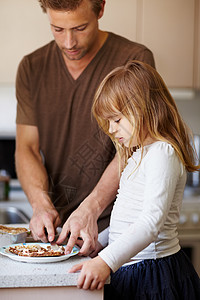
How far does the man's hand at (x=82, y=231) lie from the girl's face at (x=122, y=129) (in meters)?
0.21

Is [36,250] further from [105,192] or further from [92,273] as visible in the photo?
[105,192]

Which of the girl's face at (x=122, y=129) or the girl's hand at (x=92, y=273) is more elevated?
the girl's face at (x=122, y=129)

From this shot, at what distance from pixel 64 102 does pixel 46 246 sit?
0.77 metres

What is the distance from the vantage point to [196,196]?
108 inches

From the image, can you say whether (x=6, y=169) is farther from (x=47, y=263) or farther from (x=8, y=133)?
(x=47, y=263)

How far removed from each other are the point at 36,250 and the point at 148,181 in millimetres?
294

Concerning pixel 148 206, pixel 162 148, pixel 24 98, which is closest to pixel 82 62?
pixel 24 98

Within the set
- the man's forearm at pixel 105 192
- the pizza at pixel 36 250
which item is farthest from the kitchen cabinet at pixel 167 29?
the pizza at pixel 36 250

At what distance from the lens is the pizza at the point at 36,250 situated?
3.30 feet

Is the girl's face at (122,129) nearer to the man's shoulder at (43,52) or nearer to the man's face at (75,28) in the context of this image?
the man's face at (75,28)

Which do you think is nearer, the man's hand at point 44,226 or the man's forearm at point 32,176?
the man's hand at point 44,226

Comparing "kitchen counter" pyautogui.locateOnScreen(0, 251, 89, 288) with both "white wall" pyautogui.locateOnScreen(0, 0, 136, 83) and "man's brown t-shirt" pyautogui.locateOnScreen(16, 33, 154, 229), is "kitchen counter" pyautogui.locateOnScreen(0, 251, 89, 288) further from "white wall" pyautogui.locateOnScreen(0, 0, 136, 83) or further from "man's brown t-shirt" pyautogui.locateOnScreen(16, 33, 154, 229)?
"white wall" pyautogui.locateOnScreen(0, 0, 136, 83)

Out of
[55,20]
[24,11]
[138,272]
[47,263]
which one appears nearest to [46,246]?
[47,263]

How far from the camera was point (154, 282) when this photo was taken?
1.13 m
